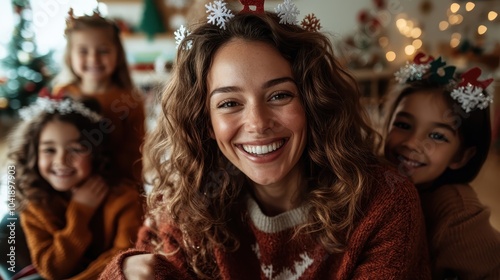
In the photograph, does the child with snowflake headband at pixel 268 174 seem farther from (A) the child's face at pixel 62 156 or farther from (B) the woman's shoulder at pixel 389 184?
(A) the child's face at pixel 62 156

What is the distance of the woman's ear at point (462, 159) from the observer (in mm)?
1234

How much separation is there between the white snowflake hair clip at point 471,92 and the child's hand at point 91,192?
1.18m

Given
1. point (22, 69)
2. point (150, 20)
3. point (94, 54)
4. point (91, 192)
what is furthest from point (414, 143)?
point (150, 20)

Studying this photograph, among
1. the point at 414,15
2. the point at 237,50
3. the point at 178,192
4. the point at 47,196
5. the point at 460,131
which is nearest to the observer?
the point at 237,50

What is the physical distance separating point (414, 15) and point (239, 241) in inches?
131

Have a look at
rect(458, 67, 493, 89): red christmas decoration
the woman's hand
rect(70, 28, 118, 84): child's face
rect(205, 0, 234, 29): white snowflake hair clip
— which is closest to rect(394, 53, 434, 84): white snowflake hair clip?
rect(458, 67, 493, 89): red christmas decoration

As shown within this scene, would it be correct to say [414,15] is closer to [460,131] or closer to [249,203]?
[460,131]

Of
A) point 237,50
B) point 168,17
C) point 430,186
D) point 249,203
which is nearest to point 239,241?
point 249,203

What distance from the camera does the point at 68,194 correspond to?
148 cm

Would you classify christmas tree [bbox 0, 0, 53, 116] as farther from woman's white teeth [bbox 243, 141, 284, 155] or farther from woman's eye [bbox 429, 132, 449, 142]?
woman's eye [bbox 429, 132, 449, 142]

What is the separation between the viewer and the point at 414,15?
3.68 m

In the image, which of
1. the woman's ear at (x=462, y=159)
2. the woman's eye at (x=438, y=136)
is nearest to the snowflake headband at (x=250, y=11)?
the woman's eye at (x=438, y=136)

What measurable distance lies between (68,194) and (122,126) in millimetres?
441

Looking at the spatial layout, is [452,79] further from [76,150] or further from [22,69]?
[22,69]
